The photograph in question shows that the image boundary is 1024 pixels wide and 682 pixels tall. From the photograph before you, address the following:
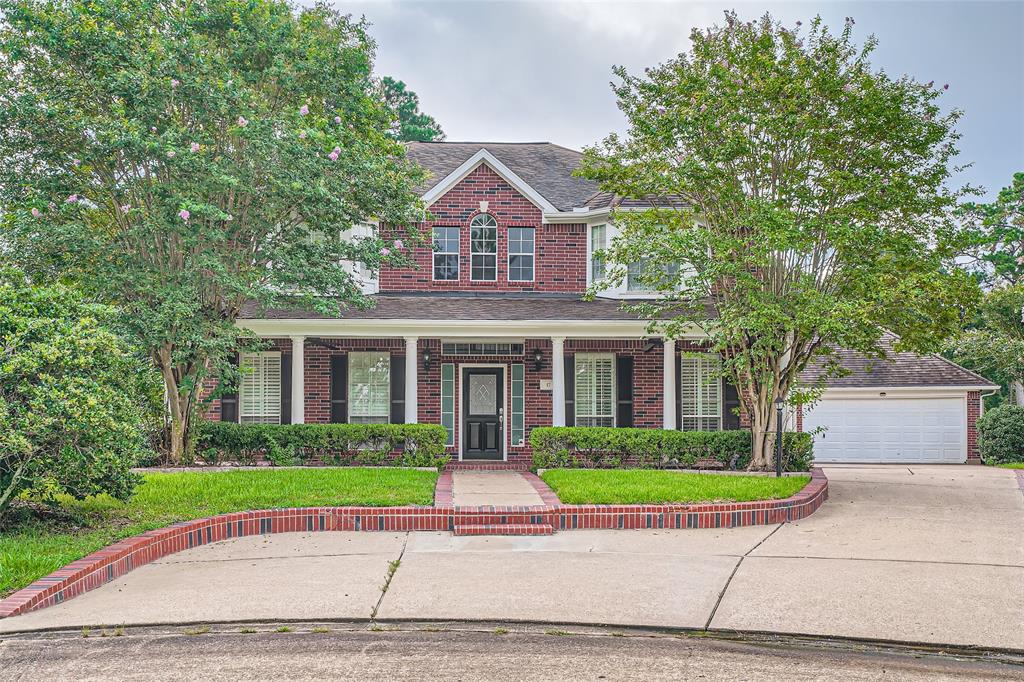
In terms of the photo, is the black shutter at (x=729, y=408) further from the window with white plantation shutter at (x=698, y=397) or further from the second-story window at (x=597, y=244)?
the second-story window at (x=597, y=244)

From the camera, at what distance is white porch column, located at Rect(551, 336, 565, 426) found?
15958 millimetres

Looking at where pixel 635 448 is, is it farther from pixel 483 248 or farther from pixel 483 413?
pixel 483 248

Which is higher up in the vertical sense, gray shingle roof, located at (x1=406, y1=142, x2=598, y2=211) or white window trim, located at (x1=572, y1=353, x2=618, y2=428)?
gray shingle roof, located at (x1=406, y1=142, x2=598, y2=211)

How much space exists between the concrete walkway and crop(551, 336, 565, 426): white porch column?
1.49m

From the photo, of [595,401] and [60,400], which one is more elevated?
[60,400]

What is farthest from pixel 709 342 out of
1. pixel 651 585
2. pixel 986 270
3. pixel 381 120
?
pixel 986 270

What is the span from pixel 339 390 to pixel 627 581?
420 inches

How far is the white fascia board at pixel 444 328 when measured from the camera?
15.7 m

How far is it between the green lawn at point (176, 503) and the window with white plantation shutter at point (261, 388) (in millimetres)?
3743

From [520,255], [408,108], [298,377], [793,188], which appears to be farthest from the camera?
[408,108]

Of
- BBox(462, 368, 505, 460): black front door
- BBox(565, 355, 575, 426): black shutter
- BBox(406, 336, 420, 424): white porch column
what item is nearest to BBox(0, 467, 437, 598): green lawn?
BBox(406, 336, 420, 424): white porch column

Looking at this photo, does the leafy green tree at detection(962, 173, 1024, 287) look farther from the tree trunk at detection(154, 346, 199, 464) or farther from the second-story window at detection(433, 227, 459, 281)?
the tree trunk at detection(154, 346, 199, 464)

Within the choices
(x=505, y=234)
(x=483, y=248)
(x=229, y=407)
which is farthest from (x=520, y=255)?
(x=229, y=407)

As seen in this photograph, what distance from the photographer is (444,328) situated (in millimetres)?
15836
